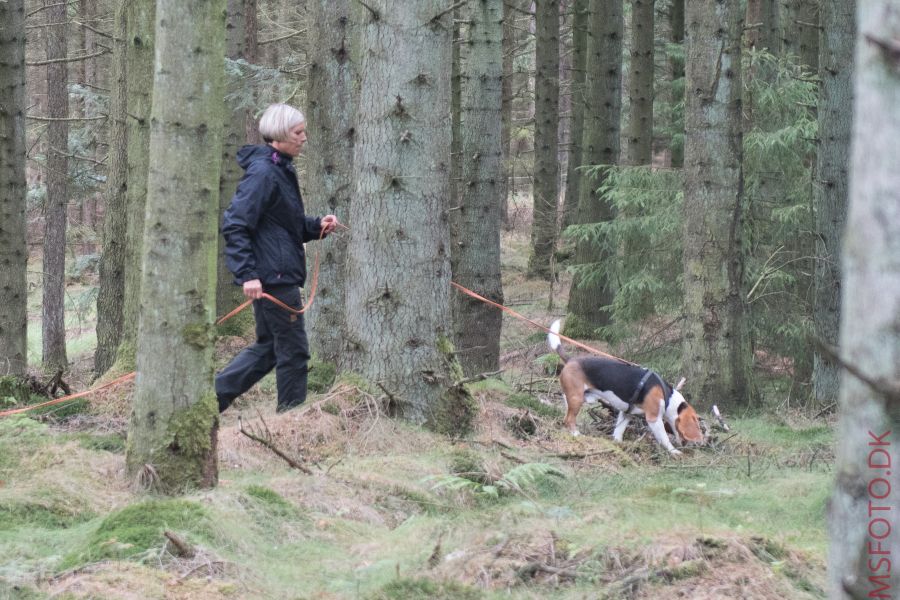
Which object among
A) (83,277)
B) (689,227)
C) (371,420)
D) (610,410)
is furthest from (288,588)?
(83,277)

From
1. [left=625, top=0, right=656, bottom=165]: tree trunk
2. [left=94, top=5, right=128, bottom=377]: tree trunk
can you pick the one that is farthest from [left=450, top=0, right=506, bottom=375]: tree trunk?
[left=625, top=0, right=656, bottom=165]: tree trunk

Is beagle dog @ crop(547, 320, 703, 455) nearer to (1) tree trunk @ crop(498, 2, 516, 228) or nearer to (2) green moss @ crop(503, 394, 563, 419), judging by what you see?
(2) green moss @ crop(503, 394, 563, 419)

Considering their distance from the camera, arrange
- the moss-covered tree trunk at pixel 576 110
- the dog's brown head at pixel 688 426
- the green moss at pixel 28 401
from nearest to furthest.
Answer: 1. the green moss at pixel 28 401
2. the dog's brown head at pixel 688 426
3. the moss-covered tree trunk at pixel 576 110

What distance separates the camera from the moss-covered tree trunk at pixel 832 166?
433 inches

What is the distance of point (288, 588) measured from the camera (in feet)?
14.8

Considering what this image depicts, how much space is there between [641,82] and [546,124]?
191 inches

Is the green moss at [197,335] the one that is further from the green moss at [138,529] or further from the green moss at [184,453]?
the green moss at [138,529]

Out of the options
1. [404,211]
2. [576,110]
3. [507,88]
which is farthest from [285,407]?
[507,88]

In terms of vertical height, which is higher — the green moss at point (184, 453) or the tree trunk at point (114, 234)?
the tree trunk at point (114, 234)

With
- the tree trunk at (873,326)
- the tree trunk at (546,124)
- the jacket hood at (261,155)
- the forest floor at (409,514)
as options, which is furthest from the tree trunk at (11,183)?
the tree trunk at (546,124)

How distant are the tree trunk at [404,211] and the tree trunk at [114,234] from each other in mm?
4629

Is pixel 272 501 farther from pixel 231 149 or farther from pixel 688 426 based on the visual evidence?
pixel 231 149

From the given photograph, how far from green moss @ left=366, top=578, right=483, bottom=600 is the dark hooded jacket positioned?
10.7ft

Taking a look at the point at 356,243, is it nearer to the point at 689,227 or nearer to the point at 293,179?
the point at 293,179
